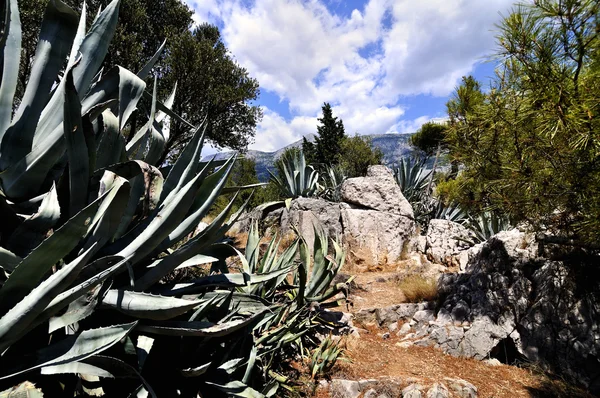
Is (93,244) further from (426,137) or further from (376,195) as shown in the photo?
(426,137)

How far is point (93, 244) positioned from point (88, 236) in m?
0.37

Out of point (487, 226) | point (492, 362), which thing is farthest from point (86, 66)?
point (487, 226)

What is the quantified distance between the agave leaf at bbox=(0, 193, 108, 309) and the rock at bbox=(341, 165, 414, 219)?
8.09 meters

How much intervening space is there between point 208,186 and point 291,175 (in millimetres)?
8569

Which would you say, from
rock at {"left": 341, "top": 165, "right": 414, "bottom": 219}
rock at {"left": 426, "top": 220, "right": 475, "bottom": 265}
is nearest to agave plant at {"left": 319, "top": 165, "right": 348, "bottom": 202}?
rock at {"left": 341, "top": 165, "right": 414, "bottom": 219}

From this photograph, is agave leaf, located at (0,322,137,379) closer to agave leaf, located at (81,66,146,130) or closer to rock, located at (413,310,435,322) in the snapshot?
agave leaf, located at (81,66,146,130)

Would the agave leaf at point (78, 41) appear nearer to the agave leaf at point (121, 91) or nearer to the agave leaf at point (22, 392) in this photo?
the agave leaf at point (121, 91)

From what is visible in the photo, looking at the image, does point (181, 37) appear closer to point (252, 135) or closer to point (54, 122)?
point (252, 135)

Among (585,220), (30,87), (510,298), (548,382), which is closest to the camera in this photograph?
(30,87)

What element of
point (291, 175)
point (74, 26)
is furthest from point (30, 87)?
point (291, 175)

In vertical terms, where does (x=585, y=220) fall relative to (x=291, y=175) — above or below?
below

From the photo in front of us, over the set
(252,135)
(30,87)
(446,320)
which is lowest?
(446,320)

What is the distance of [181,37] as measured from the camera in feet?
36.2

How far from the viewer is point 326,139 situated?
35906 mm
